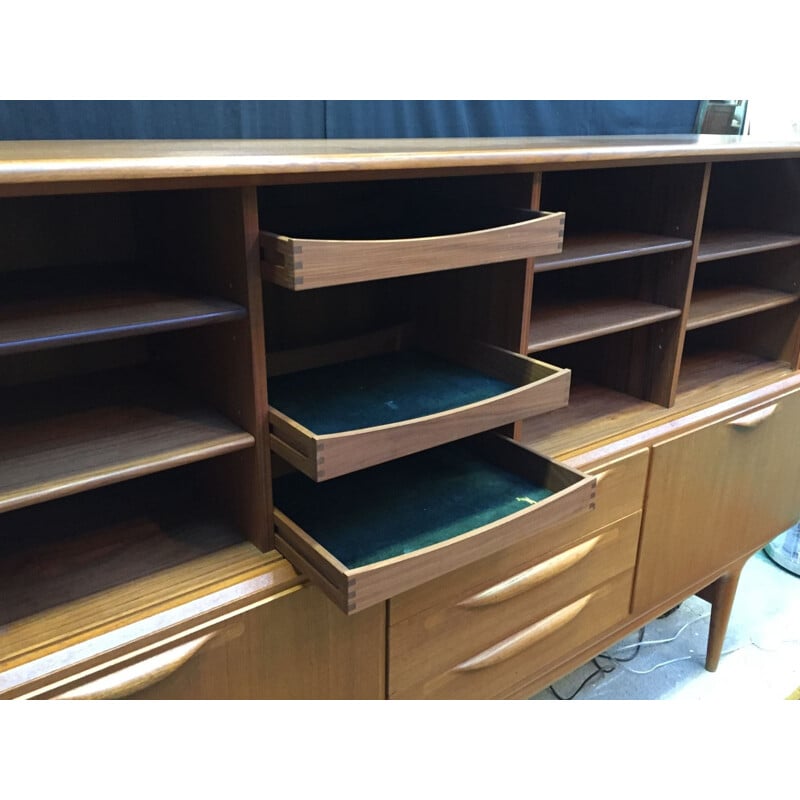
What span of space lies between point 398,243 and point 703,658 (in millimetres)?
1445

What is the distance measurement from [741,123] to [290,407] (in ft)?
5.28

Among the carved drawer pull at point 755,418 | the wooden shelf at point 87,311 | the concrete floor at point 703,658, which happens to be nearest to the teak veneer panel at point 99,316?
the wooden shelf at point 87,311

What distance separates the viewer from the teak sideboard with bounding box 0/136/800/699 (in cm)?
85

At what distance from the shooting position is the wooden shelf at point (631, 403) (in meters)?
1.34

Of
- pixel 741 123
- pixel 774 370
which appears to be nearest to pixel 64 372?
pixel 774 370

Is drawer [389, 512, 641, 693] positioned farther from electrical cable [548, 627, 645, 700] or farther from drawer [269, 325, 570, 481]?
electrical cable [548, 627, 645, 700]

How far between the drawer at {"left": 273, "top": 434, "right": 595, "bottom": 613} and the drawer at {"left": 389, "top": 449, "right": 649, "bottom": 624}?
6cm

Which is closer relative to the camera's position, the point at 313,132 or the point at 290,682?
the point at 290,682

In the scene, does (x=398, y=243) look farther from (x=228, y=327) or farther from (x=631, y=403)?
(x=631, y=403)

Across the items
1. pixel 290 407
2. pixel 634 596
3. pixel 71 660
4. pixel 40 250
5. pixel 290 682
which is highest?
pixel 40 250

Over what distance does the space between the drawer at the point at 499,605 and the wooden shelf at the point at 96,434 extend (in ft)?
1.18

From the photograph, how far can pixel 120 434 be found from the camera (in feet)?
3.02
